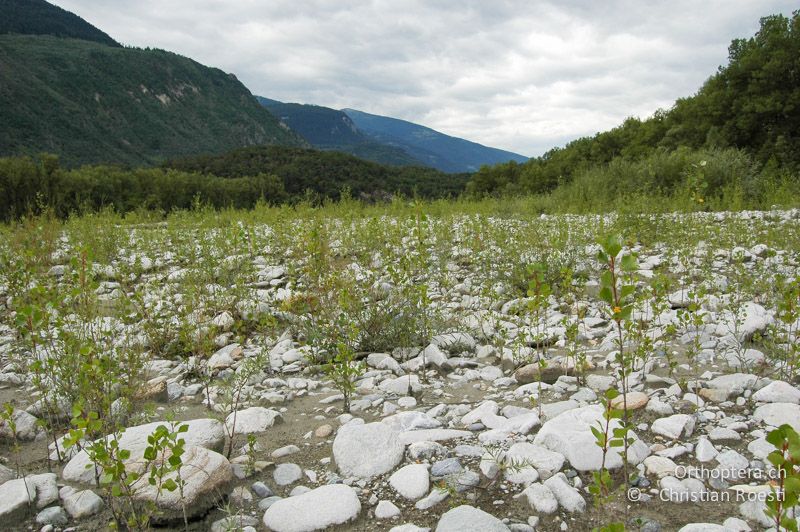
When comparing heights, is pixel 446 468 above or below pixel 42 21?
below

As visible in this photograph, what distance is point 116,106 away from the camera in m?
100

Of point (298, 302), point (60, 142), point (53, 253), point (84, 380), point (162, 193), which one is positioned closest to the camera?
point (84, 380)

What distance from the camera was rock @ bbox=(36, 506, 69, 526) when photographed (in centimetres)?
221

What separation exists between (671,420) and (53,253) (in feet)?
30.3

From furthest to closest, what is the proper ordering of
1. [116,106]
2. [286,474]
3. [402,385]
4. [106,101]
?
[116,106]
[106,101]
[402,385]
[286,474]

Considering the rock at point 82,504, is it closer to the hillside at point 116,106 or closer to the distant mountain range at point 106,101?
the hillside at point 116,106

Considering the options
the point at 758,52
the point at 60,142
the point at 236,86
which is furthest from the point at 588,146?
the point at 236,86

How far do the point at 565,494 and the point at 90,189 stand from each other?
20.3 metres

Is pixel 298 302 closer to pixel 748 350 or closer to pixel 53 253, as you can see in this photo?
pixel 748 350

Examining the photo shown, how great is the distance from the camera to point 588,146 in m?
26.8

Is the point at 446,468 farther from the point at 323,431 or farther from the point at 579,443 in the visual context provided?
the point at 323,431

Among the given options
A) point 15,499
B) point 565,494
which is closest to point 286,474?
point 15,499

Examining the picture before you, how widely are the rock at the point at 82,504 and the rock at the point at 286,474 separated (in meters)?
0.82

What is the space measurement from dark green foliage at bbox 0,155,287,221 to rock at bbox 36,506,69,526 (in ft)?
29.0
